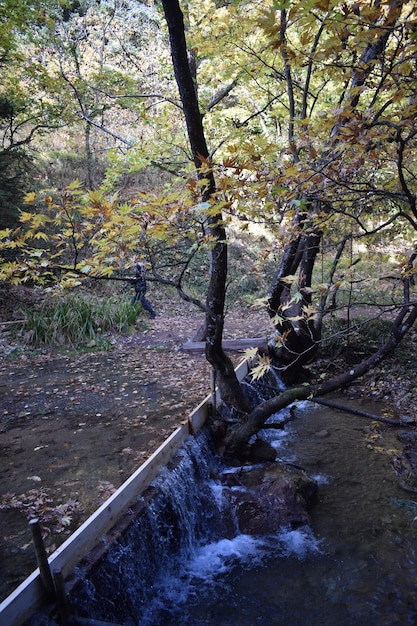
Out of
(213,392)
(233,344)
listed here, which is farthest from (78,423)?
(233,344)

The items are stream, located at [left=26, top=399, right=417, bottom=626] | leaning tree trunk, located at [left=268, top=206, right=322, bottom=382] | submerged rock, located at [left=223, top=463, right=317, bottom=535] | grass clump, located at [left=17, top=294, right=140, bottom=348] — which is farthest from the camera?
grass clump, located at [left=17, top=294, right=140, bottom=348]

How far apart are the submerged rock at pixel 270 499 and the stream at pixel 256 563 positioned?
0.37ft

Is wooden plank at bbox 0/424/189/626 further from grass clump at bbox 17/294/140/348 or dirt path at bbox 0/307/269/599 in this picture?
grass clump at bbox 17/294/140/348

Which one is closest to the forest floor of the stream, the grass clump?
the grass clump

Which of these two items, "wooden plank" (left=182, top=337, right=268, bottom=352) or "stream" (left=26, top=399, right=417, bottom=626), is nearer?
"stream" (left=26, top=399, right=417, bottom=626)

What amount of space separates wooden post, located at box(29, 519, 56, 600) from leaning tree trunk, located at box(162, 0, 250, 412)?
2344 millimetres

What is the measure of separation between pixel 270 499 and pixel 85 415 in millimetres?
3009

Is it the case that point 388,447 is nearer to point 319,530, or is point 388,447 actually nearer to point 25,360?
point 319,530

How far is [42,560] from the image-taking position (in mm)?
2727

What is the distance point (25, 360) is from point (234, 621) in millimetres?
7214

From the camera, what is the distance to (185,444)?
201 inches

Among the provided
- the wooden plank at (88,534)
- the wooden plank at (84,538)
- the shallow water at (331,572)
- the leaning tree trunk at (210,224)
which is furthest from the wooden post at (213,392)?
A: the shallow water at (331,572)

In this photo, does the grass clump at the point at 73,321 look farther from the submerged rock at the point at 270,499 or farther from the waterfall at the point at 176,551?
the submerged rock at the point at 270,499

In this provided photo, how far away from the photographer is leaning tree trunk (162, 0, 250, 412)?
3.51 metres
